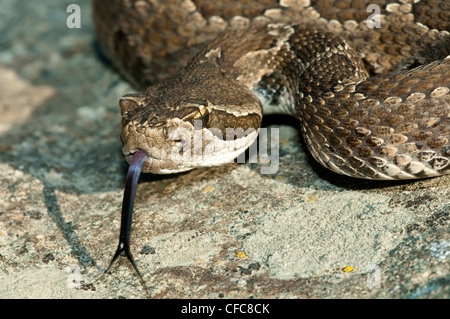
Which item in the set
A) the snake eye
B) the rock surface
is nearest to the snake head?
the snake eye

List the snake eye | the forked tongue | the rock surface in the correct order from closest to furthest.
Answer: the rock surface
the forked tongue
the snake eye

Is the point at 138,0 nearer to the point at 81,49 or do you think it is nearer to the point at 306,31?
the point at 306,31

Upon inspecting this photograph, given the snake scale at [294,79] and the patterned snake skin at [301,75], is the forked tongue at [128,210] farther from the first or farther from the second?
the patterned snake skin at [301,75]

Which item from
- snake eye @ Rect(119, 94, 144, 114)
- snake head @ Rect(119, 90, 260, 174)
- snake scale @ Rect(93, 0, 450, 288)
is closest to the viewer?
snake scale @ Rect(93, 0, 450, 288)

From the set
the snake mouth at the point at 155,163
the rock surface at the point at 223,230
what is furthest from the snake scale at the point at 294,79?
the rock surface at the point at 223,230

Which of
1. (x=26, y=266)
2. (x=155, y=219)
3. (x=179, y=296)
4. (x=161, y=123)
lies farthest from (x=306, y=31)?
(x=26, y=266)

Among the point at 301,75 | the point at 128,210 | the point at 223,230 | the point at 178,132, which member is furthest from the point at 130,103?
the point at 301,75

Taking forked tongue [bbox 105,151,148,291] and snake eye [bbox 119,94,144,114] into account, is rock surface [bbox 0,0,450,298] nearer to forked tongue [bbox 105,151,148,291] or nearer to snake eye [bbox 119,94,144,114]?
forked tongue [bbox 105,151,148,291]

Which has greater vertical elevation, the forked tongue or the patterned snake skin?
the patterned snake skin
